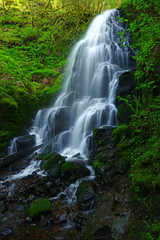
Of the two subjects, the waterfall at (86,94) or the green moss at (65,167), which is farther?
the waterfall at (86,94)

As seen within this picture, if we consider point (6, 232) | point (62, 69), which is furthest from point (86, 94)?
point (6, 232)

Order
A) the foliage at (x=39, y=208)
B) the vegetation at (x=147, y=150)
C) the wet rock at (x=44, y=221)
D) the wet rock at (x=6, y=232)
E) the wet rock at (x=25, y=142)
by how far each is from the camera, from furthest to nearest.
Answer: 1. the wet rock at (x=25, y=142)
2. the foliage at (x=39, y=208)
3. the wet rock at (x=44, y=221)
4. the wet rock at (x=6, y=232)
5. the vegetation at (x=147, y=150)

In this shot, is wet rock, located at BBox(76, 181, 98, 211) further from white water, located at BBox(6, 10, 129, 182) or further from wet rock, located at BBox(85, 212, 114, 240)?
white water, located at BBox(6, 10, 129, 182)

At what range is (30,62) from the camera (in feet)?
47.1

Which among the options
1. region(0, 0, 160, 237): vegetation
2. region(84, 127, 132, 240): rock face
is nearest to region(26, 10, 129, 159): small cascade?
region(0, 0, 160, 237): vegetation

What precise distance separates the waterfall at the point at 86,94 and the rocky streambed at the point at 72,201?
186 cm

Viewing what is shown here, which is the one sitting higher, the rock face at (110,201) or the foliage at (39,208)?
the rock face at (110,201)

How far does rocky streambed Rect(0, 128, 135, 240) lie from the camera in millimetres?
3117

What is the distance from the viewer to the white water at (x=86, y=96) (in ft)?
26.8

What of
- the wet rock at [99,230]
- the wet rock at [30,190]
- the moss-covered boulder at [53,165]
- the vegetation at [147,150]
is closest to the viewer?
the vegetation at [147,150]

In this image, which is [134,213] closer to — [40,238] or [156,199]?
[156,199]

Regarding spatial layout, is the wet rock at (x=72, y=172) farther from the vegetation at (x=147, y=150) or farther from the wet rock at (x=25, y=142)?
the wet rock at (x=25, y=142)

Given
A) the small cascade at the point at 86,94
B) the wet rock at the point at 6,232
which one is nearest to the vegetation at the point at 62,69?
the wet rock at the point at 6,232

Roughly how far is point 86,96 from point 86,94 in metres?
0.23
